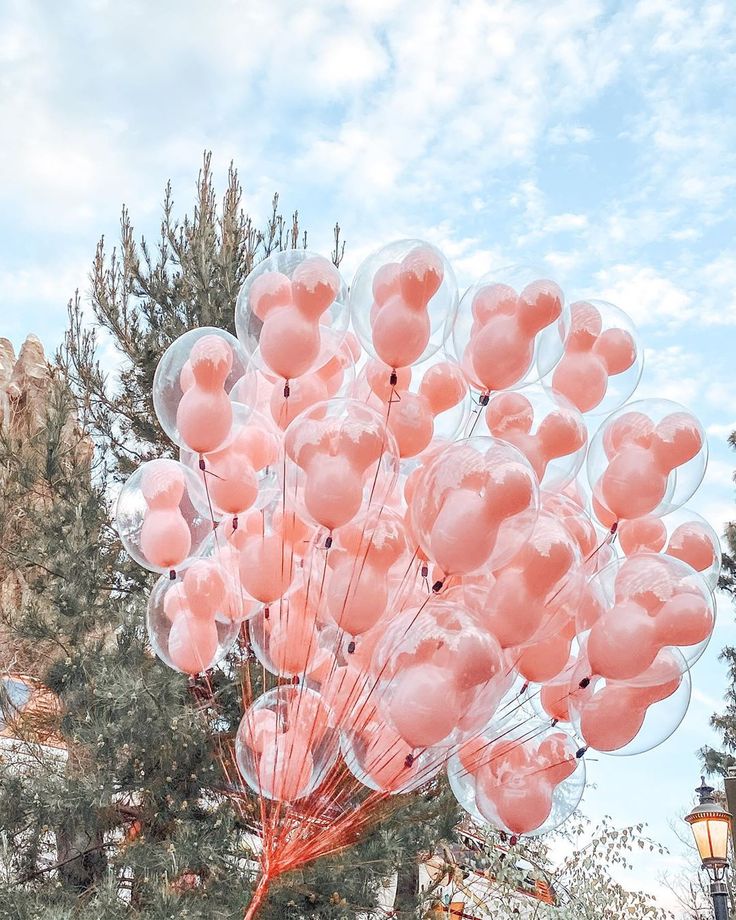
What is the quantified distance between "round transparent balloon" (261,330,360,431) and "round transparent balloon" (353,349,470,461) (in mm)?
→ 69

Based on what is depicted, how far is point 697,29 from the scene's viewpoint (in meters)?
4.73

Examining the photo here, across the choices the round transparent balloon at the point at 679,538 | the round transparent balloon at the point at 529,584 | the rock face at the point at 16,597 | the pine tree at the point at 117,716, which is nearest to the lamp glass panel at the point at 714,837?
the pine tree at the point at 117,716

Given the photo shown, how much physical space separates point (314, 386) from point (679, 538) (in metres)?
1.37

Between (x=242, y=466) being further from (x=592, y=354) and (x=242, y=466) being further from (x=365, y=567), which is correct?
(x=592, y=354)

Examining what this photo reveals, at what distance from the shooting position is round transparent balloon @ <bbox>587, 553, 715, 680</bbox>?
8.16 feet

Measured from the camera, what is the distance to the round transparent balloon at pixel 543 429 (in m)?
2.95

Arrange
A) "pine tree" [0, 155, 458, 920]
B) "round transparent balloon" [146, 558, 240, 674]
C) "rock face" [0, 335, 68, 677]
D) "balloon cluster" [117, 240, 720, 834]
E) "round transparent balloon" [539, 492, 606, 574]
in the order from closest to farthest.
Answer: "balloon cluster" [117, 240, 720, 834]
"round transparent balloon" [539, 492, 606, 574]
"round transparent balloon" [146, 558, 240, 674]
"pine tree" [0, 155, 458, 920]
"rock face" [0, 335, 68, 677]

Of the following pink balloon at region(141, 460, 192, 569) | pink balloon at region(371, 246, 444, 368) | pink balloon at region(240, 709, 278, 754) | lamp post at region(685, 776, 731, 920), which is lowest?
lamp post at region(685, 776, 731, 920)

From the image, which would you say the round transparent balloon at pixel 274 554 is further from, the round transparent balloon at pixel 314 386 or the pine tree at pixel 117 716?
the pine tree at pixel 117 716

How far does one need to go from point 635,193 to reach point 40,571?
15.7ft

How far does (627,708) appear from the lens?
2.71 metres

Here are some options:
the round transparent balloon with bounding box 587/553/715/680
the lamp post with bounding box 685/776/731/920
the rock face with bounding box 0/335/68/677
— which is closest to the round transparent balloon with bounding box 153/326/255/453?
the round transparent balloon with bounding box 587/553/715/680

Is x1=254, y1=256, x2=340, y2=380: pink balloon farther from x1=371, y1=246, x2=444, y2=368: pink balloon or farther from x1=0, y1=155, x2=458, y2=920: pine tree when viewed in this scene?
x1=0, y1=155, x2=458, y2=920: pine tree

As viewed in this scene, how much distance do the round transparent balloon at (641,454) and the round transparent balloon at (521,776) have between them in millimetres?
791
